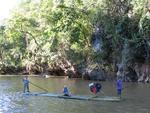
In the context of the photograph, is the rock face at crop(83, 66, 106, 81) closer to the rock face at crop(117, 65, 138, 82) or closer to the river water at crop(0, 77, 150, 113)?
the rock face at crop(117, 65, 138, 82)

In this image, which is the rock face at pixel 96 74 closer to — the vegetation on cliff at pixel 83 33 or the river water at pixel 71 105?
the vegetation on cliff at pixel 83 33

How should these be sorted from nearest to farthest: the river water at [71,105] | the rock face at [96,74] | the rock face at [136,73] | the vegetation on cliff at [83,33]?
1. the river water at [71,105]
2. the rock face at [136,73]
3. the vegetation on cliff at [83,33]
4. the rock face at [96,74]

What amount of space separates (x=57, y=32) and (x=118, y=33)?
12.4 metres

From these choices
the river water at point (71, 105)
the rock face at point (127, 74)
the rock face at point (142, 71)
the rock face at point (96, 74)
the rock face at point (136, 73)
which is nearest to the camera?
the river water at point (71, 105)

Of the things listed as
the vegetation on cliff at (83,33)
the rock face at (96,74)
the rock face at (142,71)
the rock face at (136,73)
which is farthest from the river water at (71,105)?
the rock face at (96,74)

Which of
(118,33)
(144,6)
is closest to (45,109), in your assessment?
(144,6)

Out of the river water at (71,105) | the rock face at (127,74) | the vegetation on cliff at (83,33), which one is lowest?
the river water at (71,105)

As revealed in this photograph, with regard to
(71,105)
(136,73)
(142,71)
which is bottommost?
(71,105)

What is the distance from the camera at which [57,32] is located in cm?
6925

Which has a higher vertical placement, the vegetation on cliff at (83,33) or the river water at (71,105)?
the vegetation on cliff at (83,33)

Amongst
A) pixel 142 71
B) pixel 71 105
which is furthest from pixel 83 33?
pixel 71 105

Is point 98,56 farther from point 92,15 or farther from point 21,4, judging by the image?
point 21,4

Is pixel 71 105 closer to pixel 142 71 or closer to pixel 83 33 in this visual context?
pixel 142 71

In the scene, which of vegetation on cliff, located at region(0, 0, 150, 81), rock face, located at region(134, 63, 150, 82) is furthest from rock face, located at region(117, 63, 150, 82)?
vegetation on cliff, located at region(0, 0, 150, 81)
